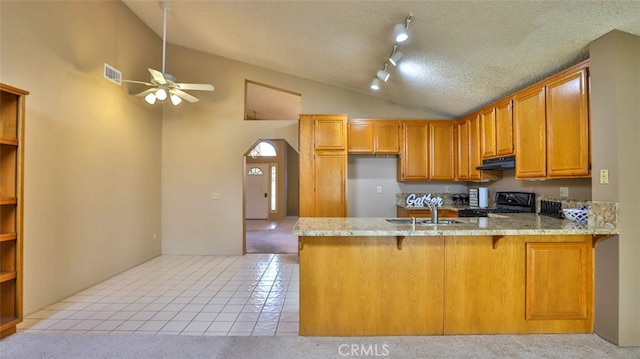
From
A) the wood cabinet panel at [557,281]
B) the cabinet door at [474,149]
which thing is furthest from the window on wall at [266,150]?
the wood cabinet panel at [557,281]

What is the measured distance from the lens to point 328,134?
4477 mm

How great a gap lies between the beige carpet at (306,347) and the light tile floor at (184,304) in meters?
0.14

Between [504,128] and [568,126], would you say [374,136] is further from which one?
[568,126]

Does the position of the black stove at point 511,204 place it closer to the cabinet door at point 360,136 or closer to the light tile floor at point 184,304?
the cabinet door at point 360,136

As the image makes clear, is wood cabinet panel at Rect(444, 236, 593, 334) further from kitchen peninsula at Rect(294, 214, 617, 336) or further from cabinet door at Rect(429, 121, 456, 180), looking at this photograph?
cabinet door at Rect(429, 121, 456, 180)

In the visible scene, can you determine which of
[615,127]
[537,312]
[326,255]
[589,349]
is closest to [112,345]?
[326,255]

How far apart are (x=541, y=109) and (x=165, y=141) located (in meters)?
5.40

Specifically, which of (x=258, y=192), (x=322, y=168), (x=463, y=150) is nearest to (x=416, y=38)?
(x=322, y=168)

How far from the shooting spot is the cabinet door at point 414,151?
15.8ft

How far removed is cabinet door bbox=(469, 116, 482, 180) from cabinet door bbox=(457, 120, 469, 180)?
94mm

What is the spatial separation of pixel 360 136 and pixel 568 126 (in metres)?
2.72

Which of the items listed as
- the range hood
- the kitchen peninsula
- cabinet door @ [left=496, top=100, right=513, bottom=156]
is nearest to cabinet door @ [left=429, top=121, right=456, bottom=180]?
the range hood

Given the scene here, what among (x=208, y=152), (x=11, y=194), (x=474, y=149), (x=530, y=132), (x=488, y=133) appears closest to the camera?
(x=11, y=194)

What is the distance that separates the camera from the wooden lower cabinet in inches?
93.4
